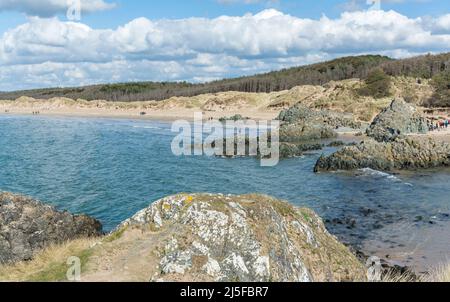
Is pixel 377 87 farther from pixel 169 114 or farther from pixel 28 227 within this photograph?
pixel 28 227

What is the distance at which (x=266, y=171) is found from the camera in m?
37.5

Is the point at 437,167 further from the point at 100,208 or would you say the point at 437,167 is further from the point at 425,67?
the point at 425,67

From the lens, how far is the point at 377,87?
83812mm

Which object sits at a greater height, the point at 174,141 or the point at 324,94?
the point at 324,94

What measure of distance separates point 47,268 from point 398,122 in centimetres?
4907

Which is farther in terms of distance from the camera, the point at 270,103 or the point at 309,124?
the point at 270,103

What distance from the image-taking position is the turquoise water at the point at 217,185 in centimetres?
2402

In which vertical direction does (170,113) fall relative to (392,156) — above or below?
above

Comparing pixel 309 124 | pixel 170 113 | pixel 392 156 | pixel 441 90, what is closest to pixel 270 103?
pixel 170 113

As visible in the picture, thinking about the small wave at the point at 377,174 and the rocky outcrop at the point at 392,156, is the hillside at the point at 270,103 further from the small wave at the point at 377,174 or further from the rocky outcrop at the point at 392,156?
the small wave at the point at 377,174

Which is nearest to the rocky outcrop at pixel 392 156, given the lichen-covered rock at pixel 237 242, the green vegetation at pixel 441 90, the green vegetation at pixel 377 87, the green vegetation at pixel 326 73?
the lichen-covered rock at pixel 237 242

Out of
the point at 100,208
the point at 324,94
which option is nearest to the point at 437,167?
the point at 100,208
